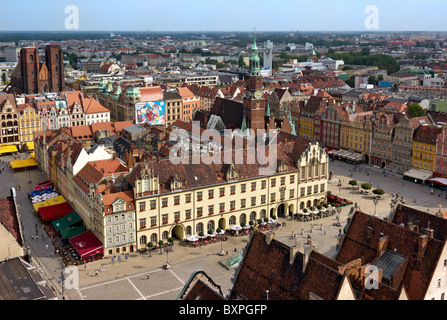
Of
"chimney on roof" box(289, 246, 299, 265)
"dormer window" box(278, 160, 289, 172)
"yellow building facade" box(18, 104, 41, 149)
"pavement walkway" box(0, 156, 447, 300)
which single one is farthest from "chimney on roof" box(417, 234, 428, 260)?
"yellow building facade" box(18, 104, 41, 149)

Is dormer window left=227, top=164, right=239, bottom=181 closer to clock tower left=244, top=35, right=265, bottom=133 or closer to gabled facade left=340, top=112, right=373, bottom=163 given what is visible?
clock tower left=244, top=35, right=265, bottom=133

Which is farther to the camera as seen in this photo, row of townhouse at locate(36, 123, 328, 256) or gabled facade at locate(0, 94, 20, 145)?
gabled facade at locate(0, 94, 20, 145)

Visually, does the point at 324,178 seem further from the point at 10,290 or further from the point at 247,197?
the point at 10,290

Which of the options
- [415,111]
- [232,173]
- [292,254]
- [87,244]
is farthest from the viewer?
[415,111]

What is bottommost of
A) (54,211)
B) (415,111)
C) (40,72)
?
(54,211)

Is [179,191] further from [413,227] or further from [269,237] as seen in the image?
[413,227]

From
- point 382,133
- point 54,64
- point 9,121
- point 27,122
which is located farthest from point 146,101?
point 382,133
